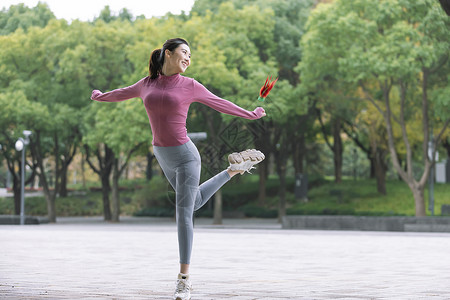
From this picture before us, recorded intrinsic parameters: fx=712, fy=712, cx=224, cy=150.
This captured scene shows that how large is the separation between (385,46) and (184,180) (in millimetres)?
22640

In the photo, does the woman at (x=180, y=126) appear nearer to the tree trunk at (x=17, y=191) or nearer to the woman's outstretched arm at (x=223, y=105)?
the woman's outstretched arm at (x=223, y=105)

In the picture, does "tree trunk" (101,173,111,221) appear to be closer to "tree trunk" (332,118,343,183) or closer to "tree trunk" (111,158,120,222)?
"tree trunk" (111,158,120,222)

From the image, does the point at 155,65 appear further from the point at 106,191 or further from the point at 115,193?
the point at 106,191

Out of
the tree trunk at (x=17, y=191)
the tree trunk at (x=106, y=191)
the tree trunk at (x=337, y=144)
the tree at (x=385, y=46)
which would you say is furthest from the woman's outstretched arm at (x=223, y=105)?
the tree trunk at (x=17, y=191)

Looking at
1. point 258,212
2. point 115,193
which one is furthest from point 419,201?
point 115,193

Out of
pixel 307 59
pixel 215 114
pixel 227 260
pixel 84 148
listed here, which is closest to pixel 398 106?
pixel 307 59

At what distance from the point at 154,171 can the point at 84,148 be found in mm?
21213

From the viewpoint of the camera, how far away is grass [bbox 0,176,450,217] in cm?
3841

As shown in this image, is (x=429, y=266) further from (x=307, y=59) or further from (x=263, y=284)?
(x=307, y=59)

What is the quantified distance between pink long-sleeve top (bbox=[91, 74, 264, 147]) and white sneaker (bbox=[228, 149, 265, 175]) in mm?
306

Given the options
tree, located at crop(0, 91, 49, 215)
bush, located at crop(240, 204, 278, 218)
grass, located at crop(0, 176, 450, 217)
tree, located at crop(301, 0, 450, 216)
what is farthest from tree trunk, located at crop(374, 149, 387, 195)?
tree, located at crop(0, 91, 49, 215)

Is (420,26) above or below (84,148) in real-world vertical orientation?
above

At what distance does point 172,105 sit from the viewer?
5.29 meters

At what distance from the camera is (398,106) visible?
3250 centimetres
